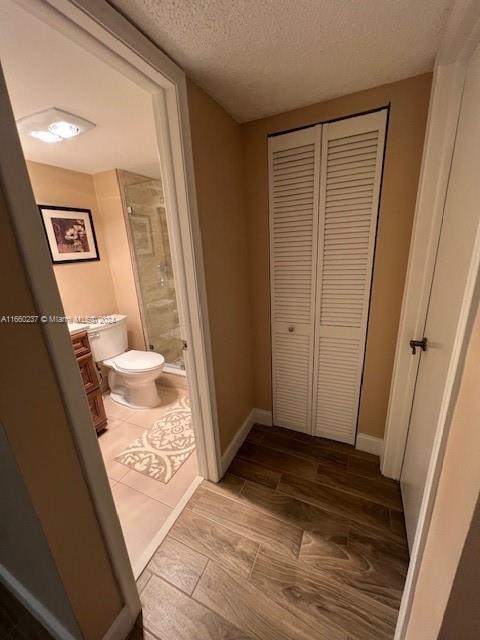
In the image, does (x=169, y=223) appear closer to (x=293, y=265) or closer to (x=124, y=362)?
(x=293, y=265)

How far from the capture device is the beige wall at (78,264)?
6.79 feet

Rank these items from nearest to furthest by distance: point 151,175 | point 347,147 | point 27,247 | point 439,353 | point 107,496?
point 27,247
point 107,496
point 439,353
point 347,147
point 151,175

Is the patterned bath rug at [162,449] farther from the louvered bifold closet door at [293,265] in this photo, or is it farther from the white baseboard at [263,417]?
the louvered bifold closet door at [293,265]

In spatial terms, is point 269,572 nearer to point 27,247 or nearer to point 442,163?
point 27,247

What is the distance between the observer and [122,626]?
0.97 meters

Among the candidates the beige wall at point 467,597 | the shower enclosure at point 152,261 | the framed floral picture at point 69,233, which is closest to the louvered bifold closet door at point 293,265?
the shower enclosure at point 152,261

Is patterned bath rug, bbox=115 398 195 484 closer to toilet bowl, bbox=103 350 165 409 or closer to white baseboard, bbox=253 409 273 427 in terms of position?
toilet bowl, bbox=103 350 165 409

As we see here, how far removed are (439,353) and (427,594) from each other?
73 cm

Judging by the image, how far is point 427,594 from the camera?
69 centimetres

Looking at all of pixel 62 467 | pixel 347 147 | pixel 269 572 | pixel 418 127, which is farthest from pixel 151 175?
pixel 269 572

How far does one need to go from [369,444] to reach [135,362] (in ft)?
6.39

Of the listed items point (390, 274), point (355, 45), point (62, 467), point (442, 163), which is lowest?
point (62, 467)

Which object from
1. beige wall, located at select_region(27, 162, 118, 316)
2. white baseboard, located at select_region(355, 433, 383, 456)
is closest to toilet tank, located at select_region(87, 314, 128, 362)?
beige wall, located at select_region(27, 162, 118, 316)

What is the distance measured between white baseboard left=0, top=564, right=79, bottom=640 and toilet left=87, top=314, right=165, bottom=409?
128 cm
